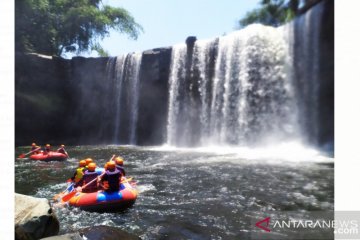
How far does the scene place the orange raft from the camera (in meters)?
7.23

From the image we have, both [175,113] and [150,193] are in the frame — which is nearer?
[150,193]

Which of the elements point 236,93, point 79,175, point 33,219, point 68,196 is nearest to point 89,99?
point 236,93

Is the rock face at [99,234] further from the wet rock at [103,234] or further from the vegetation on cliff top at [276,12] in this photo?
the vegetation on cliff top at [276,12]

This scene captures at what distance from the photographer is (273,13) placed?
33156 mm

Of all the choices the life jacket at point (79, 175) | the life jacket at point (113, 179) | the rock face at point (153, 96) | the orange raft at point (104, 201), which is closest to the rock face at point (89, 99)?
the rock face at point (153, 96)

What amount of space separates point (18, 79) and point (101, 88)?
7277 millimetres

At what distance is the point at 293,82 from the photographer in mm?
19703

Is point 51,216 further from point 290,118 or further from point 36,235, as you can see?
point 290,118

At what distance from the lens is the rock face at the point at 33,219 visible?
4.66 meters

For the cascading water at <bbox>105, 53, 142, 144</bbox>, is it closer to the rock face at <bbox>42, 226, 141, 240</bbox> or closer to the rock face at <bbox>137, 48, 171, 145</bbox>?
the rock face at <bbox>137, 48, 171, 145</bbox>

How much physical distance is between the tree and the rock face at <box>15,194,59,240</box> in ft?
77.0
